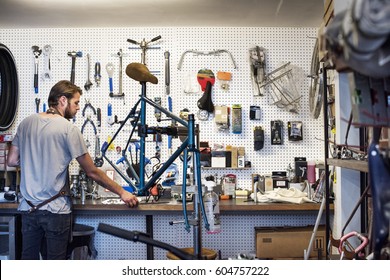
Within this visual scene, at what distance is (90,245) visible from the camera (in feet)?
8.90

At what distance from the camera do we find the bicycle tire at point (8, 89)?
8.31 ft

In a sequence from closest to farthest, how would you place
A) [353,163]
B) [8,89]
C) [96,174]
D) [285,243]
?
[353,163], [96,174], [285,243], [8,89]

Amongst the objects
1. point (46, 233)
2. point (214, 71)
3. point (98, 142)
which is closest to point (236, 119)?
point (214, 71)

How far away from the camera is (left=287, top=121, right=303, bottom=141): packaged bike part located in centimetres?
271

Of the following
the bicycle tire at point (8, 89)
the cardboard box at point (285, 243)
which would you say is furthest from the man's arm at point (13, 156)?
the cardboard box at point (285, 243)

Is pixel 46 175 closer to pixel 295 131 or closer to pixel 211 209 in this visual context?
pixel 211 209

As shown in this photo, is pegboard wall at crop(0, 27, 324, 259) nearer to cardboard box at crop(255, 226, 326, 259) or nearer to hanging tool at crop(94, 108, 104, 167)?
hanging tool at crop(94, 108, 104, 167)

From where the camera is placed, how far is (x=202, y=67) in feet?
9.01

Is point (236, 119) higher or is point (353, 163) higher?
point (236, 119)

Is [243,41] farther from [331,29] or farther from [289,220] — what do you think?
[331,29]

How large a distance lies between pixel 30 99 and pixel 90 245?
3.58ft

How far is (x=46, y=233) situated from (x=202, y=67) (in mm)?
1549

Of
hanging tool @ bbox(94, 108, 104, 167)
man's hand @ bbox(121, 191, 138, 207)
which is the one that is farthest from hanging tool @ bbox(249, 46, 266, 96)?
man's hand @ bbox(121, 191, 138, 207)

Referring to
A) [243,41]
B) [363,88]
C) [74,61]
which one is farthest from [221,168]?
[363,88]
